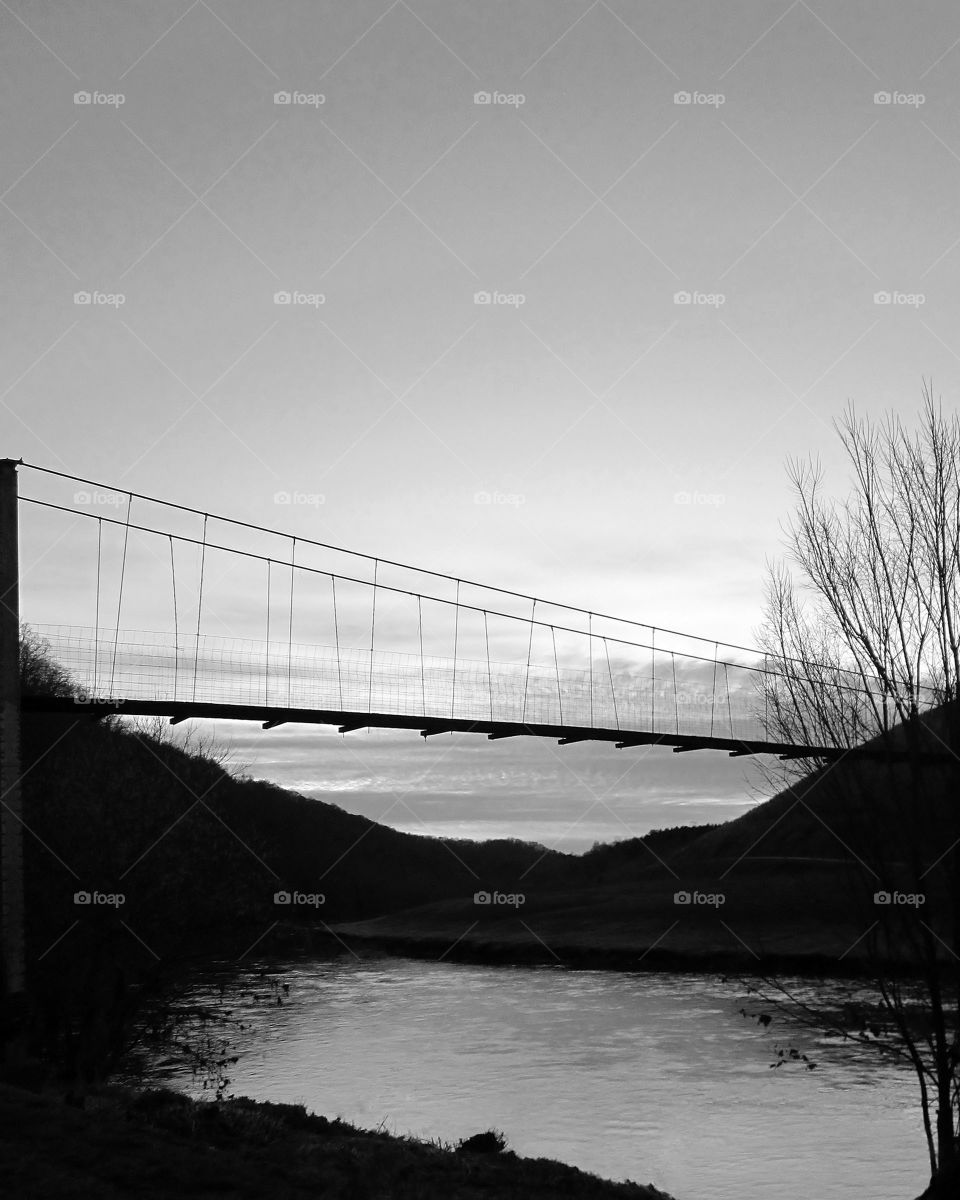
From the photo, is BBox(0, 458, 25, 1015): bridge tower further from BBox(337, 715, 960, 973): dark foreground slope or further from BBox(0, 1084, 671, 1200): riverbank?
BBox(337, 715, 960, 973): dark foreground slope

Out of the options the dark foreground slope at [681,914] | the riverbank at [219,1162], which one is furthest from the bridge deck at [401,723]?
the riverbank at [219,1162]

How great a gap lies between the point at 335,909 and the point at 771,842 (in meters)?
35.3

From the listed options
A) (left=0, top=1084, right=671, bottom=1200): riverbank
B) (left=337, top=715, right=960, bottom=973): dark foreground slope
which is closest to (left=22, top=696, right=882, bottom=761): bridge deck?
(left=337, top=715, right=960, bottom=973): dark foreground slope

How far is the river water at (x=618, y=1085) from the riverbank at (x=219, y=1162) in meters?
4.54

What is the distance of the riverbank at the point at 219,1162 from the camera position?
8148mm

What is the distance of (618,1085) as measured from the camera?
2180cm

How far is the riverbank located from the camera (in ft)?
26.7

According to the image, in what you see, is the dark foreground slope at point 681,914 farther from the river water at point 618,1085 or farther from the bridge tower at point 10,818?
the bridge tower at point 10,818

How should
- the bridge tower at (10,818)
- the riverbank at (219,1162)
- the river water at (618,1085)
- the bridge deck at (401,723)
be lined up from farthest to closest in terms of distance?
1. the bridge deck at (401,723)
2. the river water at (618,1085)
3. the bridge tower at (10,818)
4. the riverbank at (219,1162)

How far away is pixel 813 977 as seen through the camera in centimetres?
4022

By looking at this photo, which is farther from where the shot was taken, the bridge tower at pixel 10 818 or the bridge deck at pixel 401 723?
the bridge deck at pixel 401 723

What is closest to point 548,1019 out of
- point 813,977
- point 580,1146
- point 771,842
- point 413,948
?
point 813,977

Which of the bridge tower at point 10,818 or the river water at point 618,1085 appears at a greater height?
the bridge tower at point 10,818

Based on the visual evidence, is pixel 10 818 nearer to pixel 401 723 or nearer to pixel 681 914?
pixel 401 723
